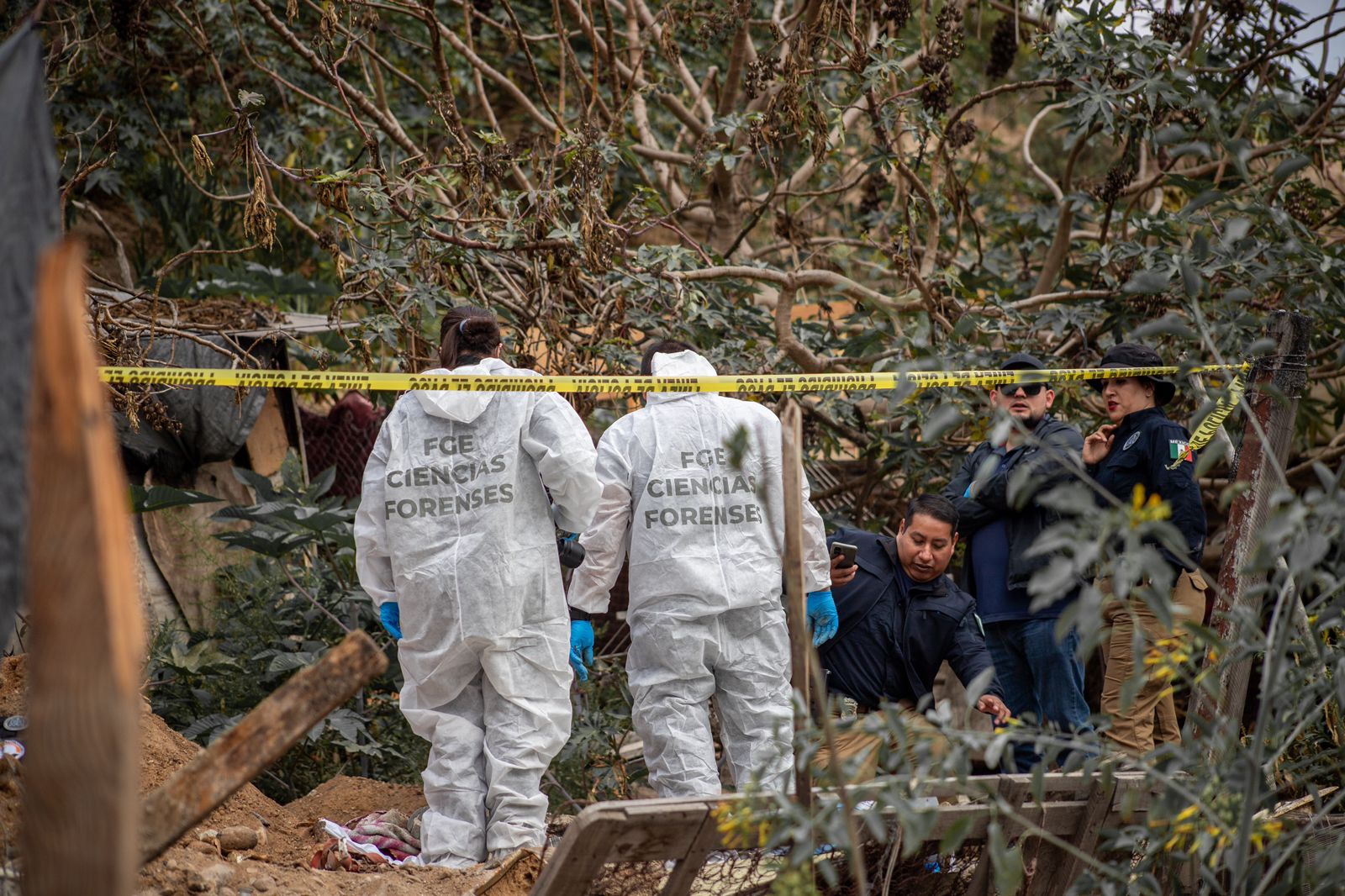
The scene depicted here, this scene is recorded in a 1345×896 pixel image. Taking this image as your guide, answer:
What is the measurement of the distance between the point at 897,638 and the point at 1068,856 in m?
1.14

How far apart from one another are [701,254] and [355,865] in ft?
10.5

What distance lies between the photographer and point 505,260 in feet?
20.3

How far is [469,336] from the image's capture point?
441 cm

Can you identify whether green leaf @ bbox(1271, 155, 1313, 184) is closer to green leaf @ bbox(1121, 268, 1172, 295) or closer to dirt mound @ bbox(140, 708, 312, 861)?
green leaf @ bbox(1121, 268, 1172, 295)

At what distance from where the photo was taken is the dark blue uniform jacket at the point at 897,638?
15.3 ft

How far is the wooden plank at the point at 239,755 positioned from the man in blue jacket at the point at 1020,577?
2.80m

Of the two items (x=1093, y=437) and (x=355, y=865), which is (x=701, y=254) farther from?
(x=355, y=865)

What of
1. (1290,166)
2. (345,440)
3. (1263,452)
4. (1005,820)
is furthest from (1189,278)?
(345,440)

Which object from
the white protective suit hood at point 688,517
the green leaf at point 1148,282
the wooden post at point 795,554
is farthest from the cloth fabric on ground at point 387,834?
the green leaf at point 1148,282

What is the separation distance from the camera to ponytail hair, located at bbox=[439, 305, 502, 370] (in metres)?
4.42

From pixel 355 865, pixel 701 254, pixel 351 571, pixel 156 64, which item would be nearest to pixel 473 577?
pixel 355 865

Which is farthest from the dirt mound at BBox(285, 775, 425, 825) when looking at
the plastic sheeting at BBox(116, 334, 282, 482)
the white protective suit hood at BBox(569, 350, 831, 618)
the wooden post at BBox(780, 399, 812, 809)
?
the wooden post at BBox(780, 399, 812, 809)

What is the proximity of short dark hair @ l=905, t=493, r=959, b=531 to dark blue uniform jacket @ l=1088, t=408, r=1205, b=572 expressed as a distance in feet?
1.73

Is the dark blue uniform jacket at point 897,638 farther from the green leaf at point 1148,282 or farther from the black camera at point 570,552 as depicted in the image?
the green leaf at point 1148,282
